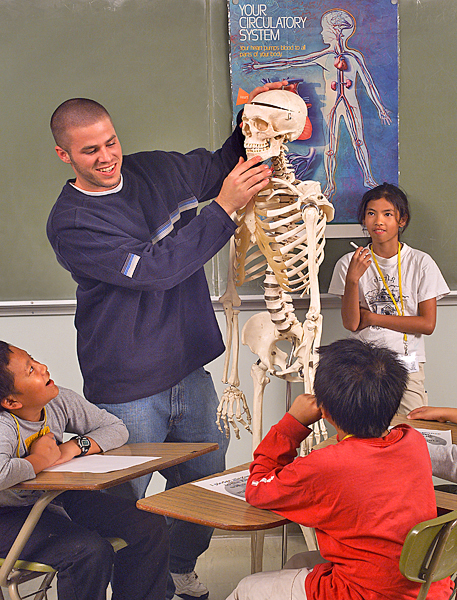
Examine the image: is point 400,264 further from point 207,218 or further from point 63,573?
point 63,573

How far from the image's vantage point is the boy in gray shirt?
1783mm

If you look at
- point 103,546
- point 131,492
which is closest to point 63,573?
point 103,546

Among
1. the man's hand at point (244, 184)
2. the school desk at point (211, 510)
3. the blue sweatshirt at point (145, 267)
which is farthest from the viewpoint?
the blue sweatshirt at point (145, 267)

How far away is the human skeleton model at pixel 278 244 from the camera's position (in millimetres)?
2150

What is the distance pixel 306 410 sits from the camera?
1.54 metres

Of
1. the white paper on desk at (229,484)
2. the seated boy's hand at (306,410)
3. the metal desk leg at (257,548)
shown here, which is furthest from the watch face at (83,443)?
the seated boy's hand at (306,410)

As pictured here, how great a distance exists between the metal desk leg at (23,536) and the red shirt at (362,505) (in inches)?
27.1

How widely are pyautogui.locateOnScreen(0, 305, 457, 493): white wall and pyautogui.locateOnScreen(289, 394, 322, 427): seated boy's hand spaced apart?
151cm

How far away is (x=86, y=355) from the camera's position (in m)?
2.63

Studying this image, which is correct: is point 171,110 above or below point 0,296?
above

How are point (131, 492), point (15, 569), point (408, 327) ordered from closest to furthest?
1. point (15, 569)
2. point (131, 492)
3. point (408, 327)

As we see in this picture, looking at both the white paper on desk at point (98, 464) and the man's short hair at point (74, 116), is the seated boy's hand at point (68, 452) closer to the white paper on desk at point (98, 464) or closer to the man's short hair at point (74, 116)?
the white paper on desk at point (98, 464)

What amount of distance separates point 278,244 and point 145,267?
1.79 feet

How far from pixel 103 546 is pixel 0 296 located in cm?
167
